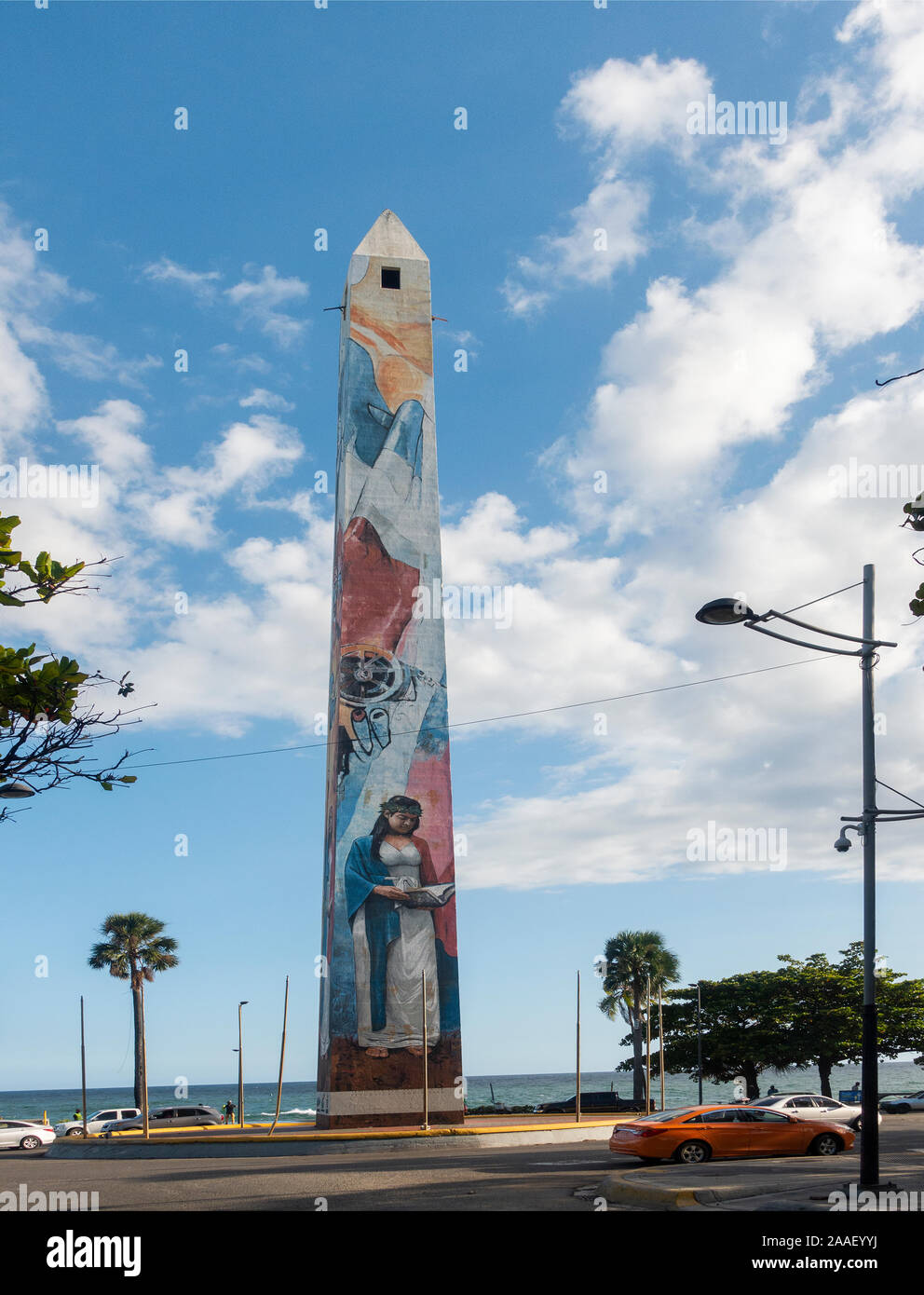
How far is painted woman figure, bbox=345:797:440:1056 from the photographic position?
4184 centimetres

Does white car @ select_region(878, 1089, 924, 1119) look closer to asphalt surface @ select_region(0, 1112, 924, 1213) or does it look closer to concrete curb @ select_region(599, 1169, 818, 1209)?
asphalt surface @ select_region(0, 1112, 924, 1213)

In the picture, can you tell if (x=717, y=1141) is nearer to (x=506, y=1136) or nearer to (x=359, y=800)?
(x=506, y=1136)

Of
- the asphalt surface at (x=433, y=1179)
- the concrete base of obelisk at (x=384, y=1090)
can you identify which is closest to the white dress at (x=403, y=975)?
the concrete base of obelisk at (x=384, y=1090)

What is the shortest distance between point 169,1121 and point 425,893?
19736 millimetres

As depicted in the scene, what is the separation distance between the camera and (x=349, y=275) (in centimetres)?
4934

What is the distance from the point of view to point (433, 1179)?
2175 cm

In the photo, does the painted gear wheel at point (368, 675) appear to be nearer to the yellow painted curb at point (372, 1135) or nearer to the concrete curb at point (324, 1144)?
the yellow painted curb at point (372, 1135)

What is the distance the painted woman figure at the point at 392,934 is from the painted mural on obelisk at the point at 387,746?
50 mm

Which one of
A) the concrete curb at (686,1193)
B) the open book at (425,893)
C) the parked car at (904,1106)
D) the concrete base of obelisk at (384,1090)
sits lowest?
the parked car at (904,1106)

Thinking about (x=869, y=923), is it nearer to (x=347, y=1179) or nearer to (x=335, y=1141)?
(x=347, y=1179)

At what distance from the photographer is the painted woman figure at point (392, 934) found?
137ft

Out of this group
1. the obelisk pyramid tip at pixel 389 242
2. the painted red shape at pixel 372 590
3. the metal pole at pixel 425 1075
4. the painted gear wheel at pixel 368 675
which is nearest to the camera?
the metal pole at pixel 425 1075
